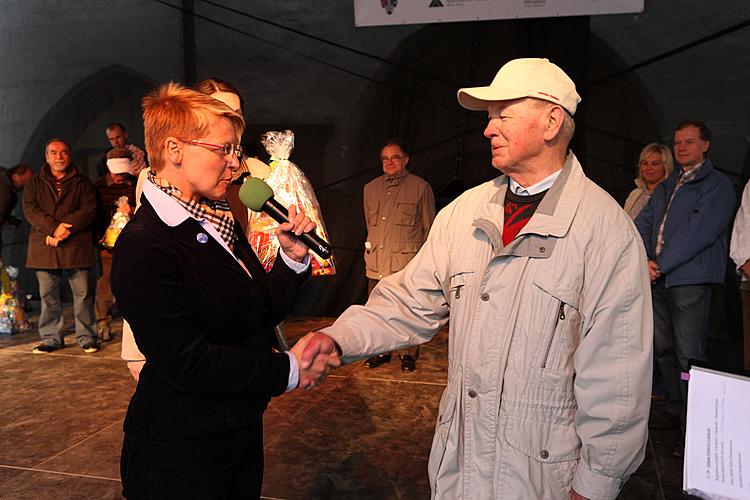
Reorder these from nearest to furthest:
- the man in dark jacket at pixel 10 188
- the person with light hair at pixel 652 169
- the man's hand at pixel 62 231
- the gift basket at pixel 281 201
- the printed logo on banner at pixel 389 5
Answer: the gift basket at pixel 281 201 → the person with light hair at pixel 652 169 → the man's hand at pixel 62 231 → the printed logo on banner at pixel 389 5 → the man in dark jacket at pixel 10 188

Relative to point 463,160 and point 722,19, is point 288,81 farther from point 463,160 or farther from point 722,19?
point 722,19

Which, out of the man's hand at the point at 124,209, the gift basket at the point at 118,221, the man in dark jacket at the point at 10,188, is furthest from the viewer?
the man in dark jacket at the point at 10,188

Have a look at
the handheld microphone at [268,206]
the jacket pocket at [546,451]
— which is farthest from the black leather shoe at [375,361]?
the jacket pocket at [546,451]

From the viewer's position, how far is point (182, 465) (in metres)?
1.63

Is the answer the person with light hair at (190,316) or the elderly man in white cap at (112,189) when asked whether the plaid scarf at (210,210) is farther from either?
the elderly man in white cap at (112,189)

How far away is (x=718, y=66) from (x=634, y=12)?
89 centimetres

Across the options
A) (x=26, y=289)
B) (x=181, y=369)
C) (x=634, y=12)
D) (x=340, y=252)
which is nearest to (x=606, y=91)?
(x=634, y=12)

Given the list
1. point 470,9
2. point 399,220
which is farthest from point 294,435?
point 470,9

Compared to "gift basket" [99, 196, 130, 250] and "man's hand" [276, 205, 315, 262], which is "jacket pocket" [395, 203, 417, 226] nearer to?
"gift basket" [99, 196, 130, 250]

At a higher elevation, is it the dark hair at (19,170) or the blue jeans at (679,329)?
the dark hair at (19,170)

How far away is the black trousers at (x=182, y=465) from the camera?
162 cm

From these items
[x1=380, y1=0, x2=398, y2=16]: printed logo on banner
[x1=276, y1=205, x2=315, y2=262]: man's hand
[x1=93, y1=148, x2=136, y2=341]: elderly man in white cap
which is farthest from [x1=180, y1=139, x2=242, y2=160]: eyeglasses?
[x1=380, y1=0, x2=398, y2=16]: printed logo on banner

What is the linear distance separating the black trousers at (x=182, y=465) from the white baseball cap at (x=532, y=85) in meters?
1.11

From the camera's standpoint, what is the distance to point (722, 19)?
5.88 meters
